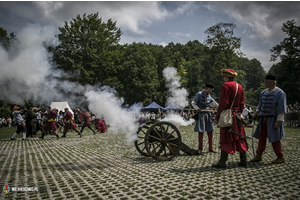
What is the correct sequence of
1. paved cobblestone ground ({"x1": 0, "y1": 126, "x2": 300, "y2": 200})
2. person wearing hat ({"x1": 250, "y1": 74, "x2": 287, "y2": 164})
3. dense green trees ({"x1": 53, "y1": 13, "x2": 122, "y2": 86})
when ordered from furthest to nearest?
dense green trees ({"x1": 53, "y1": 13, "x2": 122, "y2": 86}), person wearing hat ({"x1": 250, "y1": 74, "x2": 287, "y2": 164}), paved cobblestone ground ({"x1": 0, "y1": 126, "x2": 300, "y2": 200})

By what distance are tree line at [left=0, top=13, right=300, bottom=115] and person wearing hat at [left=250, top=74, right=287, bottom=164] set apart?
16.2 m

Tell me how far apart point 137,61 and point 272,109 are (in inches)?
1300

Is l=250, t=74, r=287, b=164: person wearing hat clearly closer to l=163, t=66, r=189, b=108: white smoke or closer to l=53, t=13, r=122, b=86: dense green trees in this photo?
l=53, t=13, r=122, b=86: dense green trees

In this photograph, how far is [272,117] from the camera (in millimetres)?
5164

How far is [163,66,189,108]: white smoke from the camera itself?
4198 centimetres

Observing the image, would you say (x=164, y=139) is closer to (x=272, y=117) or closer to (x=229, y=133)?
(x=229, y=133)

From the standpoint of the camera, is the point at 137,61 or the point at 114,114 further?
the point at 137,61

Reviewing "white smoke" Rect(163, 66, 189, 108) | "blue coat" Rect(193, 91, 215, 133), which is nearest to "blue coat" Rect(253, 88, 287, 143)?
"blue coat" Rect(193, 91, 215, 133)

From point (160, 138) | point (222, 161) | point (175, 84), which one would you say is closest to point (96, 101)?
point (160, 138)

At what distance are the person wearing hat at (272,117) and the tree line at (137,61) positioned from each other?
16191mm

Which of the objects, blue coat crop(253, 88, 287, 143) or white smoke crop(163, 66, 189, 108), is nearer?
blue coat crop(253, 88, 287, 143)

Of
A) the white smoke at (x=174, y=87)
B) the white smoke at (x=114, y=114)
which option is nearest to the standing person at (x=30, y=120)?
the white smoke at (x=114, y=114)

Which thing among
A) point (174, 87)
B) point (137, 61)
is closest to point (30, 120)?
point (137, 61)

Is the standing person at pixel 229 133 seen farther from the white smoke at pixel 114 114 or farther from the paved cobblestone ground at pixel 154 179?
the white smoke at pixel 114 114
